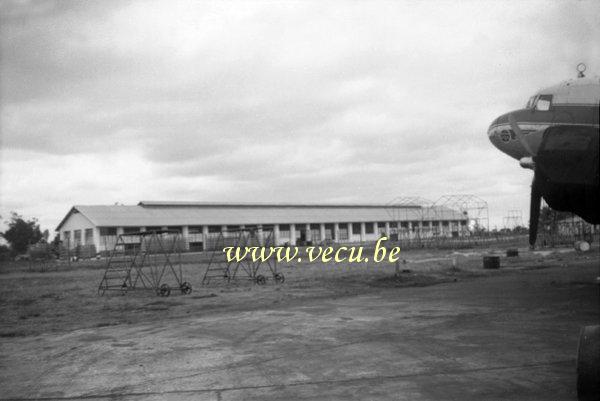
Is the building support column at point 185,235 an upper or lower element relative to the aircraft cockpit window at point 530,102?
lower

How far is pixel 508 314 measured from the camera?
13.4 m

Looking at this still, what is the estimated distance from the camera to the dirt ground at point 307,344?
7.61 meters

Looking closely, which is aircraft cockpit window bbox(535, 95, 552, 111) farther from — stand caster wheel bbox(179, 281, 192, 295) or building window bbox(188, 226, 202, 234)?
building window bbox(188, 226, 202, 234)

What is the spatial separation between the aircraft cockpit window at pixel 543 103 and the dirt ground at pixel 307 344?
18.2 feet

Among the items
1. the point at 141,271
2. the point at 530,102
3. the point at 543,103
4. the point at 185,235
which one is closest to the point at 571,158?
the point at 543,103

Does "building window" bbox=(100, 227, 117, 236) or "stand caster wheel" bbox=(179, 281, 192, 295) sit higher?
"building window" bbox=(100, 227, 117, 236)

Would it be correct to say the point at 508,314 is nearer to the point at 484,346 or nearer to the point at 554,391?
the point at 484,346

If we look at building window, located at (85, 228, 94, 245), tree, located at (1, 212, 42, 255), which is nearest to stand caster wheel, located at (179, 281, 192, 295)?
building window, located at (85, 228, 94, 245)

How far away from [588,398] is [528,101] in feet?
37.8

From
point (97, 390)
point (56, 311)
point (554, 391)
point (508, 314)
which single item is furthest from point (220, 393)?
point (56, 311)

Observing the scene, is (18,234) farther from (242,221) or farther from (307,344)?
(307,344)

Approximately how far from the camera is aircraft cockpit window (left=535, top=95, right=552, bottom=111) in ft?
48.3

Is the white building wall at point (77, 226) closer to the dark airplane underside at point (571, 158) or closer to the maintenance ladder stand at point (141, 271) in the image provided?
the maintenance ladder stand at point (141, 271)

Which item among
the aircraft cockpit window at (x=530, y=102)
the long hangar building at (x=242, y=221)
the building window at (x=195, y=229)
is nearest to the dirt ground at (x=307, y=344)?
the aircraft cockpit window at (x=530, y=102)
